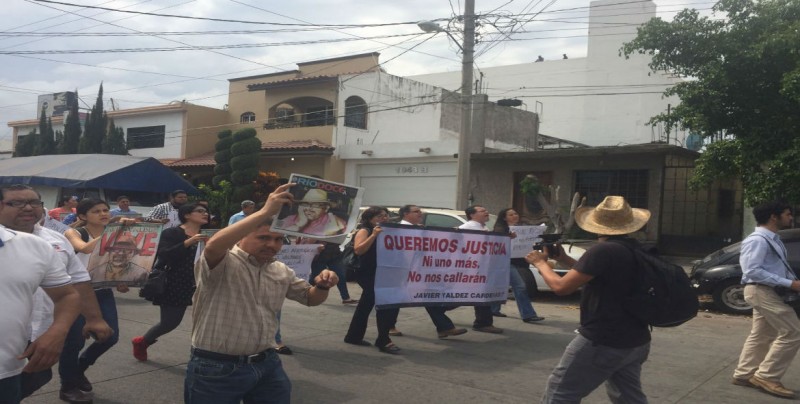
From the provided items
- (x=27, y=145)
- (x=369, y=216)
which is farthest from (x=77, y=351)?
(x=27, y=145)

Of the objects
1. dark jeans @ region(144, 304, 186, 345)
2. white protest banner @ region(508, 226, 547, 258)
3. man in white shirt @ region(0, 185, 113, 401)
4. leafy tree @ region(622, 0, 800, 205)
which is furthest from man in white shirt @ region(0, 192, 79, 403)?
leafy tree @ region(622, 0, 800, 205)

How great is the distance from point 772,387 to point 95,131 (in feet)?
113

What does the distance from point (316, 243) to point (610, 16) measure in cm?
3136

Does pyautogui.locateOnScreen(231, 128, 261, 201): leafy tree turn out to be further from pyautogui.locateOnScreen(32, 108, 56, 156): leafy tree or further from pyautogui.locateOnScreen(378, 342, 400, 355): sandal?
pyautogui.locateOnScreen(32, 108, 56, 156): leafy tree

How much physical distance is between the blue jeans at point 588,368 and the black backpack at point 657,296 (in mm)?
222

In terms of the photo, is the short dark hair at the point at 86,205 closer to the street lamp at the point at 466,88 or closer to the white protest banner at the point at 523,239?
the white protest banner at the point at 523,239

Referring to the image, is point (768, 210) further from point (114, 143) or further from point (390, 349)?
point (114, 143)

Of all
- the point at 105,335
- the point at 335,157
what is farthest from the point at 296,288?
the point at 335,157

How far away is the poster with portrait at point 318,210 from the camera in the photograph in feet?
13.3

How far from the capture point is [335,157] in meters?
26.8

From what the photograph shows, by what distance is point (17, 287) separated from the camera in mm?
2963

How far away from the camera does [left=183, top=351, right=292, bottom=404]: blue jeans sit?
11.1ft

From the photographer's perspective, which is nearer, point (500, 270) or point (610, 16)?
point (500, 270)

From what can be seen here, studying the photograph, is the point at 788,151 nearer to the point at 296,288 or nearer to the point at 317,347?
the point at 317,347
